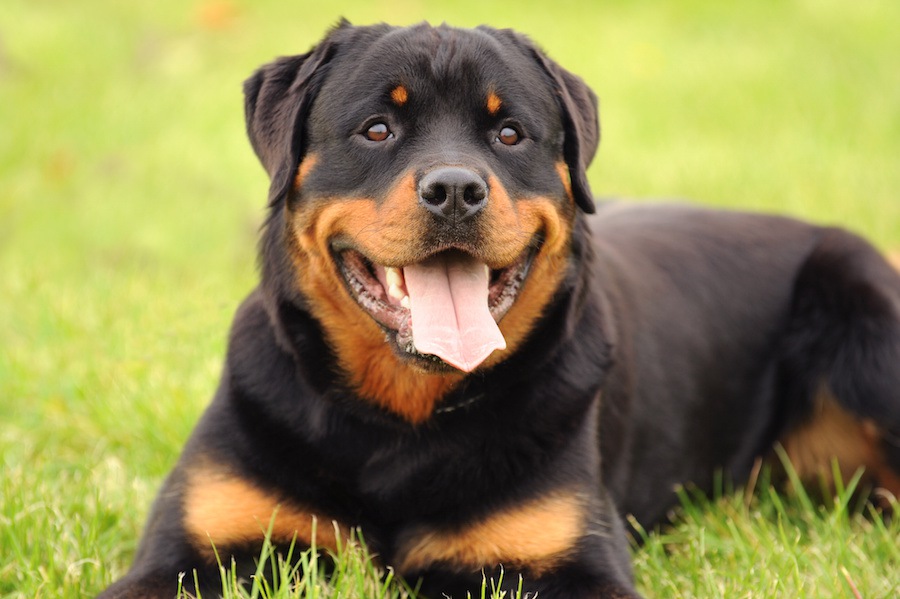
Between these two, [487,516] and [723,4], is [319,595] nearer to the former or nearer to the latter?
[487,516]

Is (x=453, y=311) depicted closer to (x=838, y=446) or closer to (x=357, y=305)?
(x=357, y=305)

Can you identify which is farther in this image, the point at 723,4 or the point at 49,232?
the point at 723,4

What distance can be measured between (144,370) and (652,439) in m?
2.28

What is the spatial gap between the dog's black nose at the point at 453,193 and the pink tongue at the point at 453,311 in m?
0.21

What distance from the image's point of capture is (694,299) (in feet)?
13.9

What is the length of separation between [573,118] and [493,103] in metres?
0.29

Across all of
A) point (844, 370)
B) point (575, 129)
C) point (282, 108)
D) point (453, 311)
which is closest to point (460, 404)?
point (453, 311)

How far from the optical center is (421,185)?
2.84m

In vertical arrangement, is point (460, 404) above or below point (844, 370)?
above

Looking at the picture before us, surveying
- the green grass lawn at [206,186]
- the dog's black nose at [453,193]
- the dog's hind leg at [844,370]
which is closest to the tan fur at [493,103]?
the dog's black nose at [453,193]

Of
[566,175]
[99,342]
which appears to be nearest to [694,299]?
[566,175]

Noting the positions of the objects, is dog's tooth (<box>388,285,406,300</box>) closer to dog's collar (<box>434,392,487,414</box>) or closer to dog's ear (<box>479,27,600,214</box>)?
dog's collar (<box>434,392,487,414</box>)

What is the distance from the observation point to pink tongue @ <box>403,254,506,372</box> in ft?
9.55

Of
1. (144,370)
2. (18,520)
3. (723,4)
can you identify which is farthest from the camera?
(723,4)
